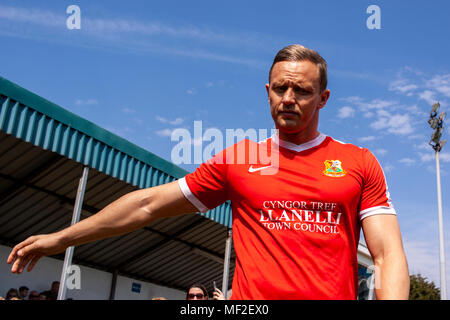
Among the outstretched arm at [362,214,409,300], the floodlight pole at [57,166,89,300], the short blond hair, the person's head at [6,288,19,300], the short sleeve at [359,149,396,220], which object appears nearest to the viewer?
the outstretched arm at [362,214,409,300]

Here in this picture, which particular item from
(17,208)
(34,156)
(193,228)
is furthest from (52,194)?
(193,228)

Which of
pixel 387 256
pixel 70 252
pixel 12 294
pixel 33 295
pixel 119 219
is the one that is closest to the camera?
pixel 387 256

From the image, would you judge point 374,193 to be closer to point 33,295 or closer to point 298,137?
point 298,137

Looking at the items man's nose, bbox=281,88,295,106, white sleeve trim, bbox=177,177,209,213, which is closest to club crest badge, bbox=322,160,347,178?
man's nose, bbox=281,88,295,106

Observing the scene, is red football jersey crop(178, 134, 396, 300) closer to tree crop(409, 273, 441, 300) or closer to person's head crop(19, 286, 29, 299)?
person's head crop(19, 286, 29, 299)

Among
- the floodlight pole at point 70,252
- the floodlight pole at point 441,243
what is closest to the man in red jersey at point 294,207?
the floodlight pole at point 70,252

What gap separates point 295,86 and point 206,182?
2.01 ft

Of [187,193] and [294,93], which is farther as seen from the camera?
[187,193]

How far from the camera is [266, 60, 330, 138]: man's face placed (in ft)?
7.38

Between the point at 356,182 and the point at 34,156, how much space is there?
9.51 m

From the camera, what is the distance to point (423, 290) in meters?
36.3

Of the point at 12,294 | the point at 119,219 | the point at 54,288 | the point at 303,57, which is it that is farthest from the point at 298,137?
the point at 54,288

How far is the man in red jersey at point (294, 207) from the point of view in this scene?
6.86ft

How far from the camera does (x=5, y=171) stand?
10938 mm
